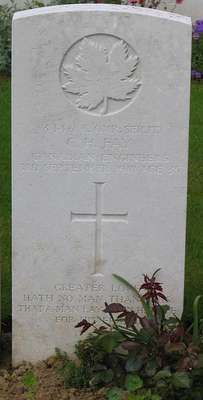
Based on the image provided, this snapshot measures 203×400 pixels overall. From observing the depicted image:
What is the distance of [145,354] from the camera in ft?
13.9

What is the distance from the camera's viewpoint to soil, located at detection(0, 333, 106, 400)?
4.35m

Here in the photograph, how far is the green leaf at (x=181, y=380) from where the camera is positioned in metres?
4.11

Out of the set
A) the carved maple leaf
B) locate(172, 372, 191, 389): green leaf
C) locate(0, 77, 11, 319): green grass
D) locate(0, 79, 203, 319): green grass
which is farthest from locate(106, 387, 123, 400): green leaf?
the carved maple leaf

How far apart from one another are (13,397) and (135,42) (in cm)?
174

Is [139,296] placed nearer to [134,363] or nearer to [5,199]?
[134,363]

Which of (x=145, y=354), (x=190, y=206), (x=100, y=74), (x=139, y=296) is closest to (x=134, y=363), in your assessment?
(x=145, y=354)

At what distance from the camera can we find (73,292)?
4.57m

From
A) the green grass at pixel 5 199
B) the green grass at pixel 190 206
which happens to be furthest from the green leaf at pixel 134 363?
the green grass at pixel 5 199

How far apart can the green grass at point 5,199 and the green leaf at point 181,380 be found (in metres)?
1.32

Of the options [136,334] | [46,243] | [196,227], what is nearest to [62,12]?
[46,243]

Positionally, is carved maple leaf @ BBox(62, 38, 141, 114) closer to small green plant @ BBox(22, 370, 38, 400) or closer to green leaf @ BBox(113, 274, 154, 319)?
green leaf @ BBox(113, 274, 154, 319)

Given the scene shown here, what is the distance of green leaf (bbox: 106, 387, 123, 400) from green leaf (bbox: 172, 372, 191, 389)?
252 mm

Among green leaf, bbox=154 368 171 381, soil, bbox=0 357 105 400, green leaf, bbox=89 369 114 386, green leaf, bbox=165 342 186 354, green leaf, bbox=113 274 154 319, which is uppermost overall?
green leaf, bbox=113 274 154 319

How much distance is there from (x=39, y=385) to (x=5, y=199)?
2.69 m
